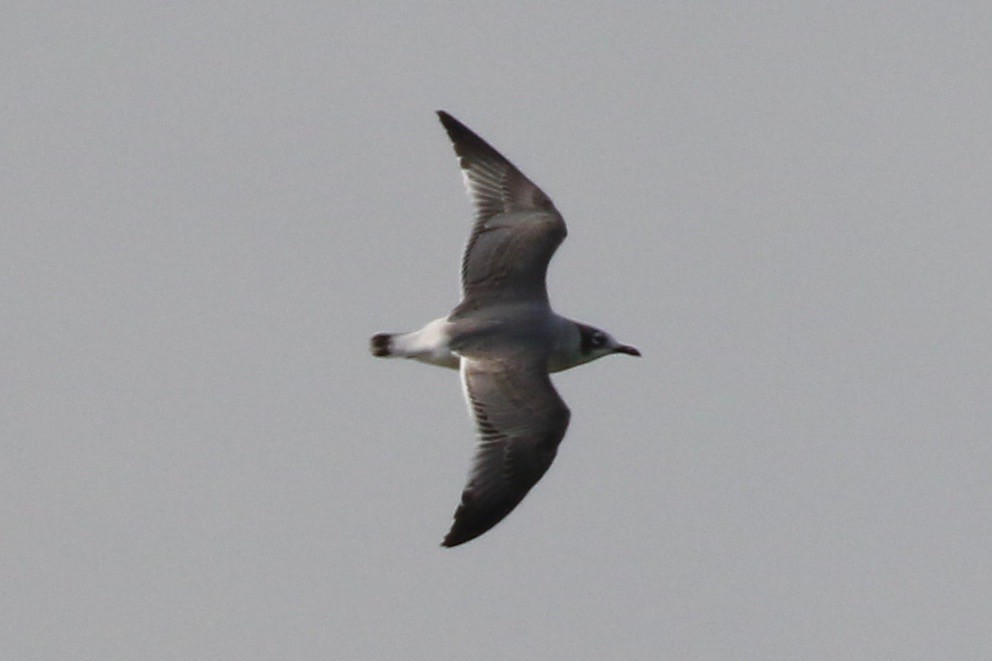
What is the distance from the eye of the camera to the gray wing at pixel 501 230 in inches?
835

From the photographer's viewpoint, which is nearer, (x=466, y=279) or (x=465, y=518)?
(x=465, y=518)

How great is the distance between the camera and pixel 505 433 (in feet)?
64.3

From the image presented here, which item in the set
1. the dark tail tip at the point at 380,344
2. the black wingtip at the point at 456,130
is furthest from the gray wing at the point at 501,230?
the dark tail tip at the point at 380,344

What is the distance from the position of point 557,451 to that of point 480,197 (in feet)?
10.9

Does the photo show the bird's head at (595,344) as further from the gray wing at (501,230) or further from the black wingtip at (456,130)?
the black wingtip at (456,130)

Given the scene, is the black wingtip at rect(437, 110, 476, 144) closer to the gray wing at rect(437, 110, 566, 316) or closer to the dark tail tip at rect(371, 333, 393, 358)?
the gray wing at rect(437, 110, 566, 316)

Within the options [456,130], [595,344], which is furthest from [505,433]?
[456,130]

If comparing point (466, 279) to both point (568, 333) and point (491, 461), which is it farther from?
point (491, 461)

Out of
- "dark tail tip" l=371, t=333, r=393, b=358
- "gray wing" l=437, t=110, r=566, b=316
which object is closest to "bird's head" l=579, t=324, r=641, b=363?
"gray wing" l=437, t=110, r=566, b=316

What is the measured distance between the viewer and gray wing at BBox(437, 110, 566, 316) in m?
21.2

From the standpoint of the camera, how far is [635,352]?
22625 mm

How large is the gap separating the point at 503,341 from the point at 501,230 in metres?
1.57

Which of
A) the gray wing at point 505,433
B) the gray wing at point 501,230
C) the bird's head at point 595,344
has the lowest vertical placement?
the gray wing at point 505,433

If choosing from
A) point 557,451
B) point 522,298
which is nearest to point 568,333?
point 522,298
